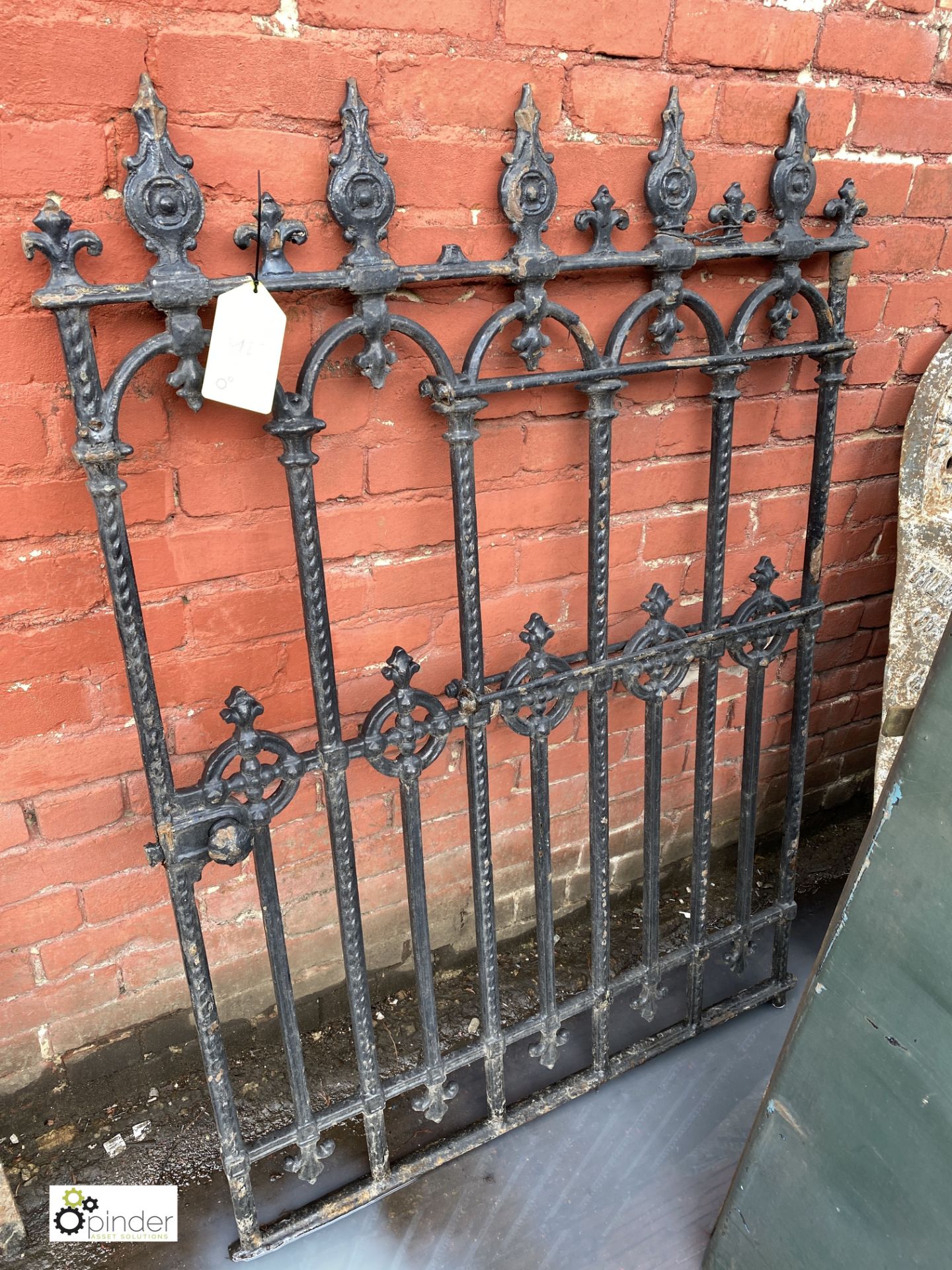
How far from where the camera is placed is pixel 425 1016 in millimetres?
1537

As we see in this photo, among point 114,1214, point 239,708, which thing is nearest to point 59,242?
point 239,708

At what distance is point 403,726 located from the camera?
137 cm

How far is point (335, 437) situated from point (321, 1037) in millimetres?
1254

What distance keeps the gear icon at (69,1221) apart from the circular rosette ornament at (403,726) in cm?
99

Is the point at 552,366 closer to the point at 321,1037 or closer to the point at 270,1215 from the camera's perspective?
the point at 321,1037

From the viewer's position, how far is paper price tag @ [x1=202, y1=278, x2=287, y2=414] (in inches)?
42.3

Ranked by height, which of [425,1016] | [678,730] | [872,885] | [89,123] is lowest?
[425,1016]

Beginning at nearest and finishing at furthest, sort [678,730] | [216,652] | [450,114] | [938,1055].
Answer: [938,1055], [450,114], [216,652], [678,730]

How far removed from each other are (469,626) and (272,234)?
2.04 ft

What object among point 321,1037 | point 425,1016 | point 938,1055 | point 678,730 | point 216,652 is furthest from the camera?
point 678,730

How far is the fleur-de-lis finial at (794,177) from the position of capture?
1526mm

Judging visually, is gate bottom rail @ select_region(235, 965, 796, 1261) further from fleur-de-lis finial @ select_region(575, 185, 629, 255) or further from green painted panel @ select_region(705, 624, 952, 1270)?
fleur-de-lis finial @ select_region(575, 185, 629, 255)

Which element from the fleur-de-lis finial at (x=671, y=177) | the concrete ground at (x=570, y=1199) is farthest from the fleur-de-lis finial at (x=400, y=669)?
the concrete ground at (x=570, y=1199)

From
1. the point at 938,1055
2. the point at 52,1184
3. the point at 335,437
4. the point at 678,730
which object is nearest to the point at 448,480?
the point at 335,437
